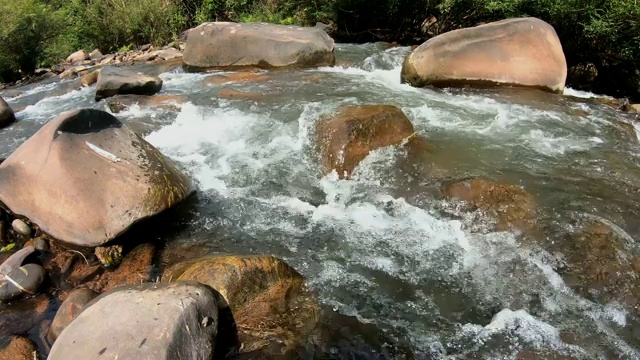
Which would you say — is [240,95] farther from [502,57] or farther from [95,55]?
[95,55]

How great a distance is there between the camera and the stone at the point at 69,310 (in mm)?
3458

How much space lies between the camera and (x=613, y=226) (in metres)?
4.34

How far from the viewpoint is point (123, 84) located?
27.6 feet

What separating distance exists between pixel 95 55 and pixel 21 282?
38.8 ft

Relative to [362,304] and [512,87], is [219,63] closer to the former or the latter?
[512,87]

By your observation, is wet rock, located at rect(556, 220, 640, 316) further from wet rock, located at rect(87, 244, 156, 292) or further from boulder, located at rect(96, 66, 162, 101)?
boulder, located at rect(96, 66, 162, 101)

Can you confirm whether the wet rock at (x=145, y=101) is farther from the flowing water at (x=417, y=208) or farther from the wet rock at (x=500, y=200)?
the wet rock at (x=500, y=200)

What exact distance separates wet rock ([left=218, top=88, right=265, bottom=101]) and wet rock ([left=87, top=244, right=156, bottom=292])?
4.10 meters

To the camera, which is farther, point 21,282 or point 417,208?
point 417,208

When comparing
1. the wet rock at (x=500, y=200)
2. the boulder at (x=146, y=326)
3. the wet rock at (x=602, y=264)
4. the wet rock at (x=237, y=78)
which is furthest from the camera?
the wet rock at (x=237, y=78)

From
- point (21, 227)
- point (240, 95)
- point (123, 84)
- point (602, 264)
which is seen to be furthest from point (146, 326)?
point (123, 84)

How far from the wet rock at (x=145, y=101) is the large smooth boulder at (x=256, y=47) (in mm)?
2338

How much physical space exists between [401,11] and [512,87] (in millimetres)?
5988

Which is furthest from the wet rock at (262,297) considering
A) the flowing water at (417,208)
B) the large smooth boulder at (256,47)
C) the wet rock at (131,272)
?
the large smooth boulder at (256,47)
